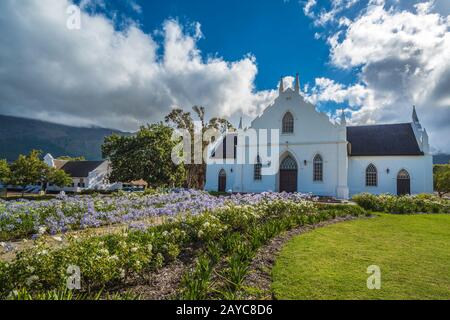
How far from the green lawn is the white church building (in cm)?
1382

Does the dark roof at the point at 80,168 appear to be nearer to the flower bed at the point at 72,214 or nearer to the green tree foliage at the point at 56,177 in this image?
the green tree foliage at the point at 56,177

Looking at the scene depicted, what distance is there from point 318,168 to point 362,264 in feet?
61.9

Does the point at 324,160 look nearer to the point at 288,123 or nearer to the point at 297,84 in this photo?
the point at 288,123

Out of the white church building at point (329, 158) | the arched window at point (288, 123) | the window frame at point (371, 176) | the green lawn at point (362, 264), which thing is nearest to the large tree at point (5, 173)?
the white church building at point (329, 158)

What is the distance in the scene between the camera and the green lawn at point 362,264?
4.10 m

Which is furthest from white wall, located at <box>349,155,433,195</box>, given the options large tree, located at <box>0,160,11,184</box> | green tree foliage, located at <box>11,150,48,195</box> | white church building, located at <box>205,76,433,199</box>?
large tree, located at <box>0,160,11,184</box>

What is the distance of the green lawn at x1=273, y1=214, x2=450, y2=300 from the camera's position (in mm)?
4098

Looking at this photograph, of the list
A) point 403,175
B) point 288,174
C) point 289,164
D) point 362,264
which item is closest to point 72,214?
point 362,264

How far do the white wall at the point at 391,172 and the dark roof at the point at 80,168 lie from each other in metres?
48.7

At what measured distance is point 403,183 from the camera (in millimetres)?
23984

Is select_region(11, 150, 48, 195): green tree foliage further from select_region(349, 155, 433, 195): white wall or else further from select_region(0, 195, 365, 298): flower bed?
select_region(349, 155, 433, 195): white wall
